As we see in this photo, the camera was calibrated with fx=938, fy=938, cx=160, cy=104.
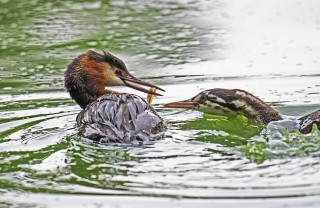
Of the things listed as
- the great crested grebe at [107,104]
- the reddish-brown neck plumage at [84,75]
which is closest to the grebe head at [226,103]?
the great crested grebe at [107,104]

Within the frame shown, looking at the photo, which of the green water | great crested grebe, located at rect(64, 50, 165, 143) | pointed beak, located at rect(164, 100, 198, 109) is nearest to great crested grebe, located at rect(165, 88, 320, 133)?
pointed beak, located at rect(164, 100, 198, 109)

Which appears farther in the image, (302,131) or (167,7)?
(167,7)

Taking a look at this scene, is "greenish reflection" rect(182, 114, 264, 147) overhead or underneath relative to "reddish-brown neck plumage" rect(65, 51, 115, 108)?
underneath

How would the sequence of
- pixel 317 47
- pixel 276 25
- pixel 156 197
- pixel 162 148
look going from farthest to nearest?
1. pixel 276 25
2. pixel 317 47
3. pixel 162 148
4. pixel 156 197

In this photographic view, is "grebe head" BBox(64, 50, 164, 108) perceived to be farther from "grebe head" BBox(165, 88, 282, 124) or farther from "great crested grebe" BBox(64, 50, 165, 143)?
"grebe head" BBox(165, 88, 282, 124)

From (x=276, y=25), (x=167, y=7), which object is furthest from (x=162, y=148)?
(x=167, y=7)

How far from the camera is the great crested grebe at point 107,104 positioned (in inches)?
320

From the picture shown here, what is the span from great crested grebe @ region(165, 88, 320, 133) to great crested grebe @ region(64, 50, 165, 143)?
48cm

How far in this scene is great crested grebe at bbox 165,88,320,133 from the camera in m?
9.03

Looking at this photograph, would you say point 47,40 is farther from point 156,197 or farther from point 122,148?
point 156,197

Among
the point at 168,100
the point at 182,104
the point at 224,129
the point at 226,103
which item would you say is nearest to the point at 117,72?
the point at 182,104

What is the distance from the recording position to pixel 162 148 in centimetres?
→ 773

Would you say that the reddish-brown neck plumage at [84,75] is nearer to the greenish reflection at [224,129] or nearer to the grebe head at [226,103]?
the grebe head at [226,103]

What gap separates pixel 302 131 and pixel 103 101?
1.84 metres
